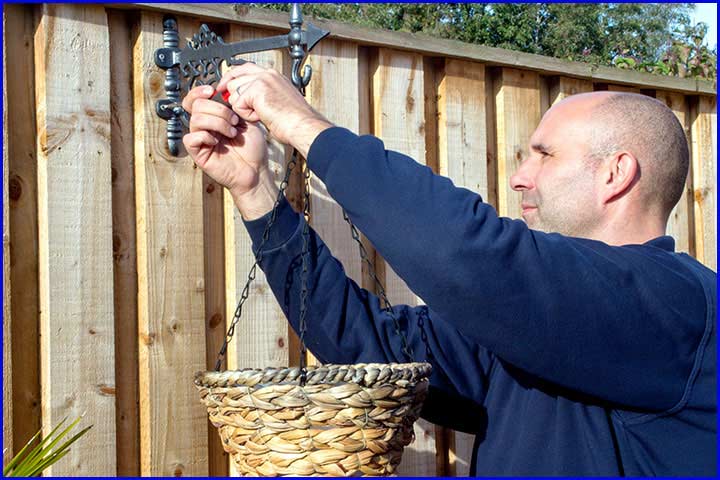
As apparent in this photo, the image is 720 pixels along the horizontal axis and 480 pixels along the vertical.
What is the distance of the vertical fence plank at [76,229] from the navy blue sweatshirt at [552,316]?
16.7 inches

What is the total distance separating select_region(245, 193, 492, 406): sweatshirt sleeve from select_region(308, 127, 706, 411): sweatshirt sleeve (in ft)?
1.68

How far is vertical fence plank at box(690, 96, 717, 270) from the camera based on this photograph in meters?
3.37

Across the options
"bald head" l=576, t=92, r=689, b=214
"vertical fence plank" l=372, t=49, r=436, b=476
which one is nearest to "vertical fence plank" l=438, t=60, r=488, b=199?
"vertical fence plank" l=372, t=49, r=436, b=476

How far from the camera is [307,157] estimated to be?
1574 mm

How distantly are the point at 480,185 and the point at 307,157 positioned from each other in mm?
1261

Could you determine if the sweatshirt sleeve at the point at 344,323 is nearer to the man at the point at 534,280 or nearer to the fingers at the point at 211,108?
the man at the point at 534,280

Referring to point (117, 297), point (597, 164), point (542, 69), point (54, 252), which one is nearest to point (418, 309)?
point (597, 164)

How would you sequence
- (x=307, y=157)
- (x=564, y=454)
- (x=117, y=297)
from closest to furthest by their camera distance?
1. (x=307, y=157)
2. (x=564, y=454)
3. (x=117, y=297)

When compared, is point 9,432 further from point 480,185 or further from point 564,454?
point 480,185

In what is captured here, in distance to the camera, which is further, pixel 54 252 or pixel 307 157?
pixel 54 252

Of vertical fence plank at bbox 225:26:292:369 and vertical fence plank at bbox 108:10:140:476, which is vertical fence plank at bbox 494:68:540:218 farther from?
vertical fence plank at bbox 108:10:140:476

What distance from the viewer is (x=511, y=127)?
2838 millimetres

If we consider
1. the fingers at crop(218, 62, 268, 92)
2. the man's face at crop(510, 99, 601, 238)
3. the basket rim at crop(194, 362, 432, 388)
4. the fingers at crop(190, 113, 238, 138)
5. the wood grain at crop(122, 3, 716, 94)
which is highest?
the wood grain at crop(122, 3, 716, 94)

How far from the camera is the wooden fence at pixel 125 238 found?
6.51ft
